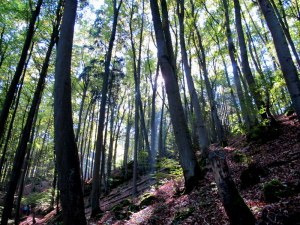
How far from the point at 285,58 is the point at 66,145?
508cm

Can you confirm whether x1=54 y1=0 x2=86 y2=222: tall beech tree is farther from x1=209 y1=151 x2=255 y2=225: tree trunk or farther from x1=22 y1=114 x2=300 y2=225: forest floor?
x1=209 y1=151 x2=255 y2=225: tree trunk

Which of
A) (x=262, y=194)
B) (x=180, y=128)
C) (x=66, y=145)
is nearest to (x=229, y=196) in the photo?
(x=262, y=194)

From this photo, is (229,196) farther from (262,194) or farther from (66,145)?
(66,145)

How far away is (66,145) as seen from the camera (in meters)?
3.83

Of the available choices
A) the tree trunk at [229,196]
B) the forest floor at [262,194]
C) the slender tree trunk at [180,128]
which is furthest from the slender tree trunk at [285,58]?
the slender tree trunk at [180,128]

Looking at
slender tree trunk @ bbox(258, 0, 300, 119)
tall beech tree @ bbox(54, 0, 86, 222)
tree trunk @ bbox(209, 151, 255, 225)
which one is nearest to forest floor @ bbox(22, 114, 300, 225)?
→ tree trunk @ bbox(209, 151, 255, 225)

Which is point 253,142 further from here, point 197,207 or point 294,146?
point 197,207

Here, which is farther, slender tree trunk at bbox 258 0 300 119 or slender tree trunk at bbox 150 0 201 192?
slender tree trunk at bbox 150 0 201 192

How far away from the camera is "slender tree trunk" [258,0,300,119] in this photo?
14.1 ft

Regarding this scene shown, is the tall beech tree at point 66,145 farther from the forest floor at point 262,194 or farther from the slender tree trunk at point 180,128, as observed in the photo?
the slender tree trunk at point 180,128

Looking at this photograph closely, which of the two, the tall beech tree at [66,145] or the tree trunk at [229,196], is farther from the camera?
the tall beech tree at [66,145]

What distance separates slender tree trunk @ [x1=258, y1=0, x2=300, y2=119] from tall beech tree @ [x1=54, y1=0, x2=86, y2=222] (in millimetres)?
4766

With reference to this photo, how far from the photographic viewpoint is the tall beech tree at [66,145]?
11.6ft

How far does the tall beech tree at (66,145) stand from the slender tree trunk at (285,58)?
15.6 feet
